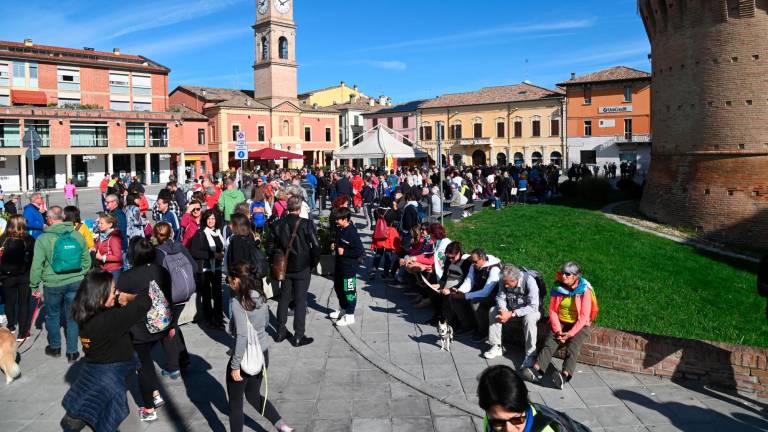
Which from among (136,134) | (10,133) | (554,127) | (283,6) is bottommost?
(10,133)

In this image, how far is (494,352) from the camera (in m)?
7.16

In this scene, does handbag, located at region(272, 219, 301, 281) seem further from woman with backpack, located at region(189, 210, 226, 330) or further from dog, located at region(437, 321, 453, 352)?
dog, located at region(437, 321, 453, 352)

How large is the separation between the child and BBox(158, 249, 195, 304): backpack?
2.22 metres

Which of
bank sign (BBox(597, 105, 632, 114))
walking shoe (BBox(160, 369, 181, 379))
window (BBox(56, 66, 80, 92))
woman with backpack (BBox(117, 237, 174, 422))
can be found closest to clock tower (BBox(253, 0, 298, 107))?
window (BBox(56, 66, 80, 92))

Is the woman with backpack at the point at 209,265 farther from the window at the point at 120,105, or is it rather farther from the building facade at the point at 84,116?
the window at the point at 120,105

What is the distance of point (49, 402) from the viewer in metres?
5.96

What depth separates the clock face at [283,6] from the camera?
2281 inches

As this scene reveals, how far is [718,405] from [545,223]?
1246 cm

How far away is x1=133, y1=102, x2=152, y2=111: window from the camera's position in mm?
52088

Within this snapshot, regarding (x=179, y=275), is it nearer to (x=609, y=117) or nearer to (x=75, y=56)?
(x=75, y=56)

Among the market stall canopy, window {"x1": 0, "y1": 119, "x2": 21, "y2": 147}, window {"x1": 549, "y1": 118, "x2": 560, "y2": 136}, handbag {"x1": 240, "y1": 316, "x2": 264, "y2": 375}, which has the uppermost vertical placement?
window {"x1": 549, "y1": 118, "x2": 560, "y2": 136}

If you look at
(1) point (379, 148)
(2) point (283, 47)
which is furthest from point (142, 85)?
(1) point (379, 148)

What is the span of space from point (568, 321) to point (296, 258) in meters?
3.29

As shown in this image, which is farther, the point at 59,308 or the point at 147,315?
the point at 59,308
